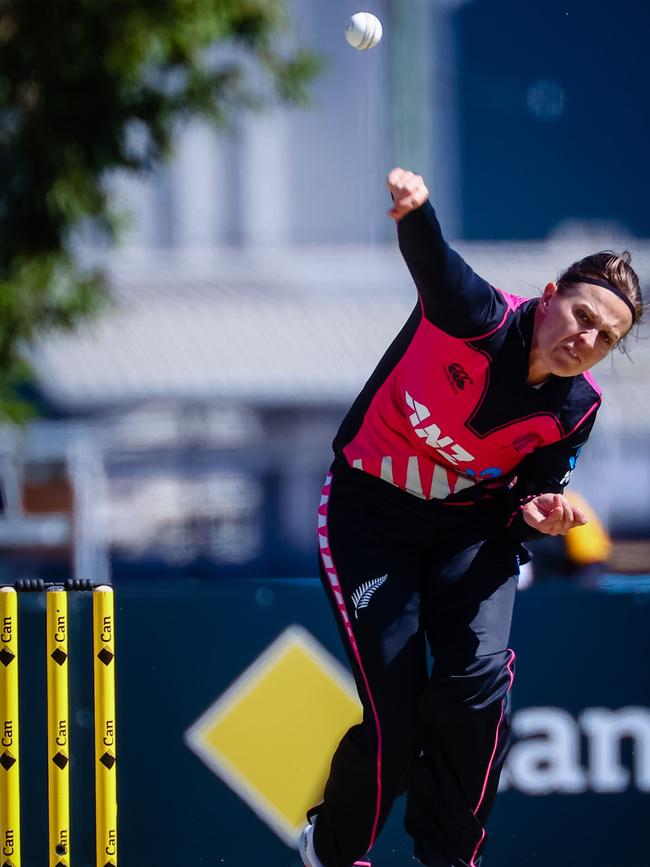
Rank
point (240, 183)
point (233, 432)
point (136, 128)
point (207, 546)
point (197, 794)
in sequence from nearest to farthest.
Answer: point (197, 794), point (136, 128), point (207, 546), point (233, 432), point (240, 183)

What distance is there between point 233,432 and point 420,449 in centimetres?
1048

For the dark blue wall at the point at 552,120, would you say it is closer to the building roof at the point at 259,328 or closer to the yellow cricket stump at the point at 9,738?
the building roof at the point at 259,328

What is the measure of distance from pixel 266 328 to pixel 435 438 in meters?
11.5

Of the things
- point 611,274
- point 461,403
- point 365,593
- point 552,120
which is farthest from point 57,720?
point 552,120

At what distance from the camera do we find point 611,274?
3053 mm

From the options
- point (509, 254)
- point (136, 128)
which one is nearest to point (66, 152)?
point (136, 128)

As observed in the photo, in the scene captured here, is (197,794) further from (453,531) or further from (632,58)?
(632,58)

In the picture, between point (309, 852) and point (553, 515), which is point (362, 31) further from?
point (309, 852)

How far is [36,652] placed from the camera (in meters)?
4.09

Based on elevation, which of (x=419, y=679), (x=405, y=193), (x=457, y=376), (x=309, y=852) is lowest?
(x=309, y=852)

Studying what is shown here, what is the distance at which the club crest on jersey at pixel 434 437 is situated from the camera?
314 centimetres

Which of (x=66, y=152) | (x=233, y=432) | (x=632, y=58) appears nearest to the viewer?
(x=66, y=152)

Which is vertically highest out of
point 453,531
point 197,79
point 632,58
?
point 632,58

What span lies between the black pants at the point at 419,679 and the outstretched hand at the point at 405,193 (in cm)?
84
